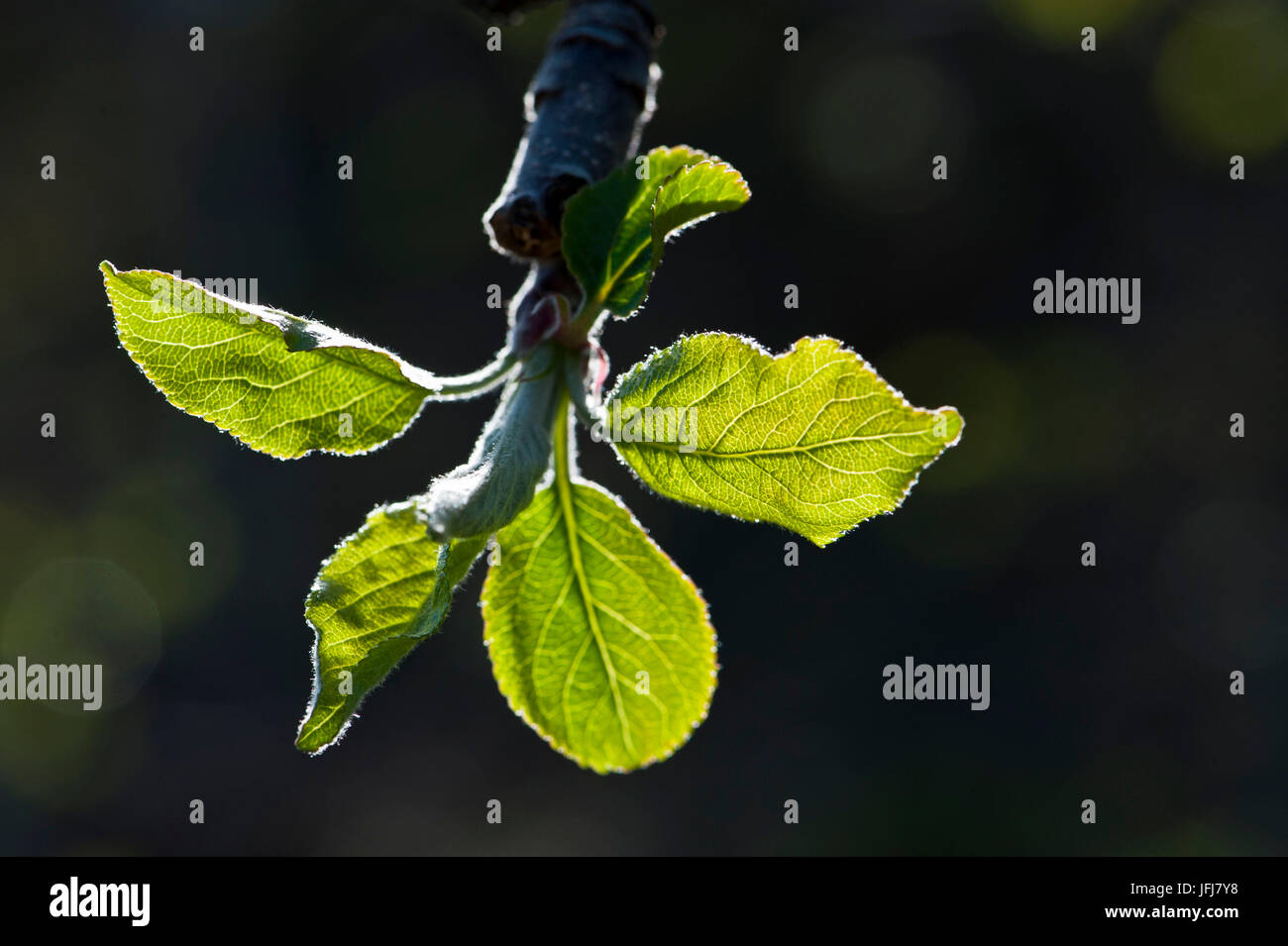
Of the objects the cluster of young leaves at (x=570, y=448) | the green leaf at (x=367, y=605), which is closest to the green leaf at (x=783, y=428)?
the cluster of young leaves at (x=570, y=448)

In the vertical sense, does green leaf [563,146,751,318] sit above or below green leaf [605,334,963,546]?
above

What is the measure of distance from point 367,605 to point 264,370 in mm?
163

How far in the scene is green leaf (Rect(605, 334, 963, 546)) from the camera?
0.61 m

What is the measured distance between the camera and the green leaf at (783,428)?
2.00 feet

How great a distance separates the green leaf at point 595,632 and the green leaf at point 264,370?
0.40ft

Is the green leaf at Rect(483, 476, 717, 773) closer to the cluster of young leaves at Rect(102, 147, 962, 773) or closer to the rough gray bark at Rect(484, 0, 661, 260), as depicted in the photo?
the cluster of young leaves at Rect(102, 147, 962, 773)

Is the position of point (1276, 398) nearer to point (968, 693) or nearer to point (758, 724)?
point (968, 693)

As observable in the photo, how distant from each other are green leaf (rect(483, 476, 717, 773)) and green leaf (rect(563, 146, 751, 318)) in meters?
0.14

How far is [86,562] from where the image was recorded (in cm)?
632

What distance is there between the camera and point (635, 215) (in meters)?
0.68

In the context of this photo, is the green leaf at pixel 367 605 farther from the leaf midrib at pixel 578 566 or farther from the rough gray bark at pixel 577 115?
the rough gray bark at pixel 577 115

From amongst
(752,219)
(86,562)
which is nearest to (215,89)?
(86,562)

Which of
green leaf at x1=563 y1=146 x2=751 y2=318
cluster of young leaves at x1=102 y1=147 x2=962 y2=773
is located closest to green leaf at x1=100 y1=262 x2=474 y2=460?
cluster of young leaves at x1=102 y1=147 x2=962 y2=773

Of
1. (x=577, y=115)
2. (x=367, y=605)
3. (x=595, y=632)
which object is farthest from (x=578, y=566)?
(x=577, y=115)
